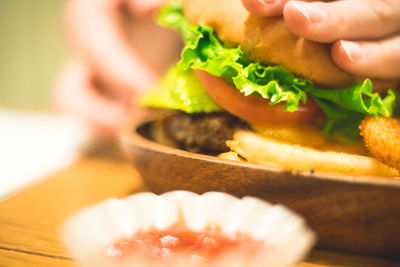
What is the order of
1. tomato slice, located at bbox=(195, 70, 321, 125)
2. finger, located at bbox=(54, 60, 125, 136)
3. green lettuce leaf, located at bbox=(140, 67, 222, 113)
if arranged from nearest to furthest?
tomato slice, located at bbox=(195, 70, 321, 125)
green lettuce leaf, located at bbox=(140, 67, 222, 113)
finger, located at bbox=(54, 60, 125, 136)

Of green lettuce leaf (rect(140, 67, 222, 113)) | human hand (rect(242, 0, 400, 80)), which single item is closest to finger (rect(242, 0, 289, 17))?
human hand (rect(242, 0, 400, 80))

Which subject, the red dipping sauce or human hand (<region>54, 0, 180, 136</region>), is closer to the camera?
the red dipping sauce

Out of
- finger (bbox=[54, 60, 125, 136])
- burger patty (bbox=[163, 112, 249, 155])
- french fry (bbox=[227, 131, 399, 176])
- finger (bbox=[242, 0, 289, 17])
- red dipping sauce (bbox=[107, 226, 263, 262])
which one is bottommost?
red dipping sauce (bbox=[107, 226, 263, 262])

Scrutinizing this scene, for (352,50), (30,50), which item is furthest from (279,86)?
(30,50)

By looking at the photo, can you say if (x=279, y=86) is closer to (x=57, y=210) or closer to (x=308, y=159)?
(x=308, y=159)

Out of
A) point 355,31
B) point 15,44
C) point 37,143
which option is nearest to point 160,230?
point 355,31

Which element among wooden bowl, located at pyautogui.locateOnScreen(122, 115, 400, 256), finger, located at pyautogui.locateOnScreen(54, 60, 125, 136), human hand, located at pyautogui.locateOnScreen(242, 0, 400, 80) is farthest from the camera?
finger, located at pyautogui.locateOnScreen(54, 60, 125, 136)

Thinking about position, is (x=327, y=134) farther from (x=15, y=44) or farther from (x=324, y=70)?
(x=15, y=44)

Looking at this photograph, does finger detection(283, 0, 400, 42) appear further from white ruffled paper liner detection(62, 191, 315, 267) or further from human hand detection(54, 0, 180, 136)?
human hand detection(54, 0, 180, 136)
